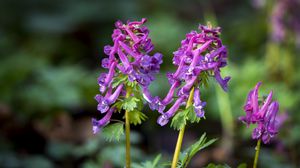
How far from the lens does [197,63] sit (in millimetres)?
2428

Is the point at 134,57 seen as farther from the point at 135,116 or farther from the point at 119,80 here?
the point at 135,116

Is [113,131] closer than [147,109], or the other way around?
[113,131]

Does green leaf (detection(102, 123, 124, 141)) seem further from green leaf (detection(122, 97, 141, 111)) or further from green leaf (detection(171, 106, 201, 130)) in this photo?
green leaf (detection(171, 106, 201, 130))

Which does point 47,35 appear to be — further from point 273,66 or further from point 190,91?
point 190,91

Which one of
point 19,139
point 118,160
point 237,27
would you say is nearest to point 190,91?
point 118,160

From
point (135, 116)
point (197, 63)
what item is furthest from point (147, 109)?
point (197, 63)

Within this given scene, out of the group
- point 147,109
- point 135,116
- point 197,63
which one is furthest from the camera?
point 147,109

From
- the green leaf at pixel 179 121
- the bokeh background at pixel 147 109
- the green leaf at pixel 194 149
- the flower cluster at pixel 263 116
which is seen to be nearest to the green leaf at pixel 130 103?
the green leaf at pixel 179 121

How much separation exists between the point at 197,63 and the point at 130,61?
0.33m

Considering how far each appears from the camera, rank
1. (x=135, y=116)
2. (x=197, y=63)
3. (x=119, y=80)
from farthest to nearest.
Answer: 1. (x=135, y=116)
2. (x=119, y=80)
3. (x=197, y=63)

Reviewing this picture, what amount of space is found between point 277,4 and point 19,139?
3.03 m

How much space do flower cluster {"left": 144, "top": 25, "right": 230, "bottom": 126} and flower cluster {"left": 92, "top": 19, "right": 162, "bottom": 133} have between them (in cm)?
9

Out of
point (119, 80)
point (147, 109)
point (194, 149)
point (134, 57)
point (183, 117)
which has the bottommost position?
point (194, 149)

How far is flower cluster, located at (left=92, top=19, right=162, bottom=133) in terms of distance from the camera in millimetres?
2480
